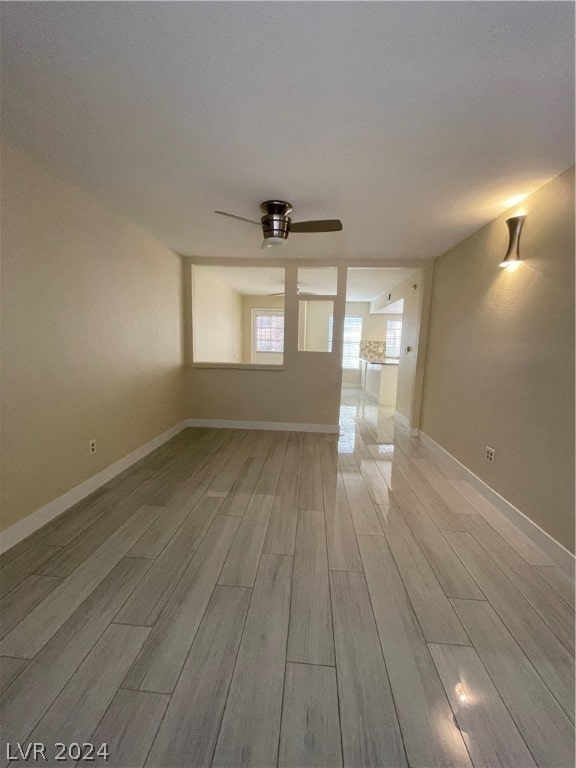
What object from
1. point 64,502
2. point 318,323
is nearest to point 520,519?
point 64,502

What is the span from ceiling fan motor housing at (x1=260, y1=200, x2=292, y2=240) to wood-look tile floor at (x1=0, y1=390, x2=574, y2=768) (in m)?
2.14

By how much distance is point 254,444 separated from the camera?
11.8 ft

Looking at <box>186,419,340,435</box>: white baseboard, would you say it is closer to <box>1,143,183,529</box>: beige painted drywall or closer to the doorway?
<box>1,143,183,529</box>: beige painted drywall

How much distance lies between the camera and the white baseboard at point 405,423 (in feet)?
13.1

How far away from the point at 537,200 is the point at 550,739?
276 centimetres

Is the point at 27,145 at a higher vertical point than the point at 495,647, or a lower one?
higher

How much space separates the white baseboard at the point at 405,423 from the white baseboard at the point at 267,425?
103 centimetres

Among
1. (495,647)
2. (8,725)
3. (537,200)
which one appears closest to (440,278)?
(537,200)

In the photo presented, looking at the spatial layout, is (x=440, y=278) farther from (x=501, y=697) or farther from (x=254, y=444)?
(x=501, y=697)

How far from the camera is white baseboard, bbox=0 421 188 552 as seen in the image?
5.68 feet

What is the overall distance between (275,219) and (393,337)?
6.12m

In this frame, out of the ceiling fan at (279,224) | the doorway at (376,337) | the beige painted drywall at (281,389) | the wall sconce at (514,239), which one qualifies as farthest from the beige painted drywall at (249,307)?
the wall sconce at (514,239)

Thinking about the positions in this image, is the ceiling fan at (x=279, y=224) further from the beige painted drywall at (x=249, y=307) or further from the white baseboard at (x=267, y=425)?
the beige painted drywall at (x=249, y=307)

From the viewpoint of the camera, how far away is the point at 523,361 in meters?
2.07
